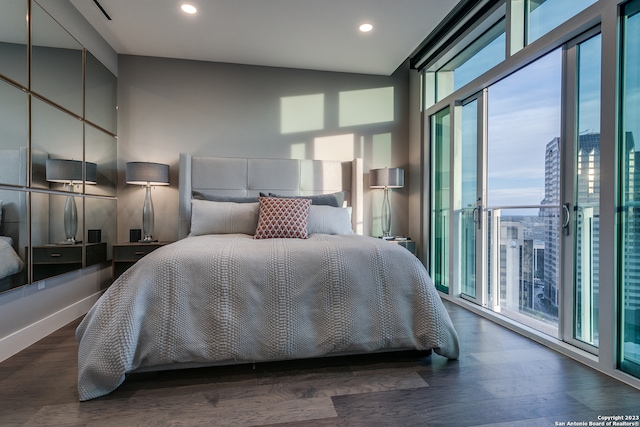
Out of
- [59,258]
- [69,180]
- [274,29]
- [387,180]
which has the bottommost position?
[59,258]

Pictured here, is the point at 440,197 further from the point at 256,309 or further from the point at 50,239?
the point at 50,239

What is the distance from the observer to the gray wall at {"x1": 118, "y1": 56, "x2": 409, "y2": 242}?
3.69 meters

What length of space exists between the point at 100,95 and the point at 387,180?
326 cm

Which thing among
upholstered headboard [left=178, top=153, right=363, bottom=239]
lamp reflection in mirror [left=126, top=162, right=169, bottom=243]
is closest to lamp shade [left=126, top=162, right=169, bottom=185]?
lamp reflection in mirror [left=126, top=162, right=169, bottom=243]

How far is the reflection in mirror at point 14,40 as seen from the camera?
6.63ft

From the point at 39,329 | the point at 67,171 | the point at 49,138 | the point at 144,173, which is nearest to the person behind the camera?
the point at 39,329

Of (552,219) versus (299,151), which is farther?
(299,151)

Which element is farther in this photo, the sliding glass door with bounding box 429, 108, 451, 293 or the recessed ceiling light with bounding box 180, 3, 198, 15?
the sliding glass door with bounding box 429, 108, 451, 293

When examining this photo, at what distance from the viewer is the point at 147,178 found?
11.0ft

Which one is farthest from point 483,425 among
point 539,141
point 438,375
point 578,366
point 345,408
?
point 539,141

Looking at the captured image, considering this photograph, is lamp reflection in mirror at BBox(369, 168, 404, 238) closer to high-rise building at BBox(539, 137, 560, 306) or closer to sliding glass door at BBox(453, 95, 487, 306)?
sliding glass door at BBox(453, 95, 487, 306)

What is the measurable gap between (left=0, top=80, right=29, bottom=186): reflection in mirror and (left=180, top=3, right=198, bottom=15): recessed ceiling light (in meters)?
1.44

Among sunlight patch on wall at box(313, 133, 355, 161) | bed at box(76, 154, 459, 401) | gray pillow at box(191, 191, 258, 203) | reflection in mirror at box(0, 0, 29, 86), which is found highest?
reflection in mirror at box(0, 0, 29, 86)

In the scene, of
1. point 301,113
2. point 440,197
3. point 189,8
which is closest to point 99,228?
point 189,8
